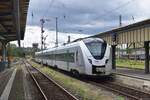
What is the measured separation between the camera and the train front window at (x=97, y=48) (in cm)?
2625

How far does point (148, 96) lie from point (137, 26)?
1497 centimetres

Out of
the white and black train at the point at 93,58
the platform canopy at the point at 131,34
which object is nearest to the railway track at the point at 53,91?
the white and black train at the point at 93,58

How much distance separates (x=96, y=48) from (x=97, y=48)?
0.25ft

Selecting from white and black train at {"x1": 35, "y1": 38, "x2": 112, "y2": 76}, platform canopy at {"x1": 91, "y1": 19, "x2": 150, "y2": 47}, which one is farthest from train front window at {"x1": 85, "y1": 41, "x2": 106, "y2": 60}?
platform canopy at {"x1": 91, "y1": 19, "x2": 150, "y2": 47}

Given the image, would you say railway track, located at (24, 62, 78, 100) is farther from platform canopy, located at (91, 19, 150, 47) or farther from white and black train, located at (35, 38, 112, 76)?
platform canopy, located at (91, 19, 150, 47)

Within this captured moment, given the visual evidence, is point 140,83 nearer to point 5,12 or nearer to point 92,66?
point 92,66

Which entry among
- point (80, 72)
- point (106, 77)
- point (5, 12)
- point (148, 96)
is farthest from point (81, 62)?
point (148, 96)

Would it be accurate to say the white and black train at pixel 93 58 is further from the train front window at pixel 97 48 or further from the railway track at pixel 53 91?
the railway track at pixel 53 91

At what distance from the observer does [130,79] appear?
25.0 m

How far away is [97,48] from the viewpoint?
87.7 ft

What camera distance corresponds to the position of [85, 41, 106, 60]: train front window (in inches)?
1033

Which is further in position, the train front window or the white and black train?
the train front window

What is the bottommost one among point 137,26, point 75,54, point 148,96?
point 148,96

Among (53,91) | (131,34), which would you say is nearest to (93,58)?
(53,91)
